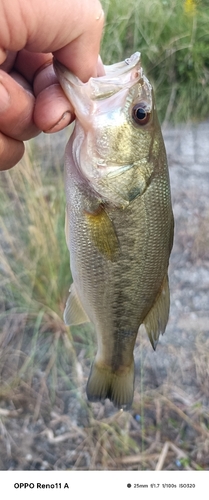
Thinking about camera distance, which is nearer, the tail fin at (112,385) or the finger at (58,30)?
the finger at (58,30)

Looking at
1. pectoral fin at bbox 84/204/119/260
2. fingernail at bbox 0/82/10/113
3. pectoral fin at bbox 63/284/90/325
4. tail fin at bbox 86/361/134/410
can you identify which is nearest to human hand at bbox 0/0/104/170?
fingernail at bbox 0/82/10/113

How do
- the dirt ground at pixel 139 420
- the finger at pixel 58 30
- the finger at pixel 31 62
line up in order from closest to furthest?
the finger at pixel 58 30
the finger at pixel 31 62
the dirt ground at pixel 139 420

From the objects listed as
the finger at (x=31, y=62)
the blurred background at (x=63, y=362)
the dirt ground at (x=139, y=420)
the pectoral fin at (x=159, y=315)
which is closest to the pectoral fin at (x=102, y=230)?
the pectoral fin at (x=159, y=315)

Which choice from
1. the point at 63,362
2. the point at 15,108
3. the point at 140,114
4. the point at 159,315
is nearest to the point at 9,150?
the point at 15,108

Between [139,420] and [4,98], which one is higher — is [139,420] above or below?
below

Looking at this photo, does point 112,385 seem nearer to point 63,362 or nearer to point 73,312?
point 73,312

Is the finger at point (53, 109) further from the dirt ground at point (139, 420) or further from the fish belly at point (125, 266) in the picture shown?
A: the dirt ground at point (139, 420)
